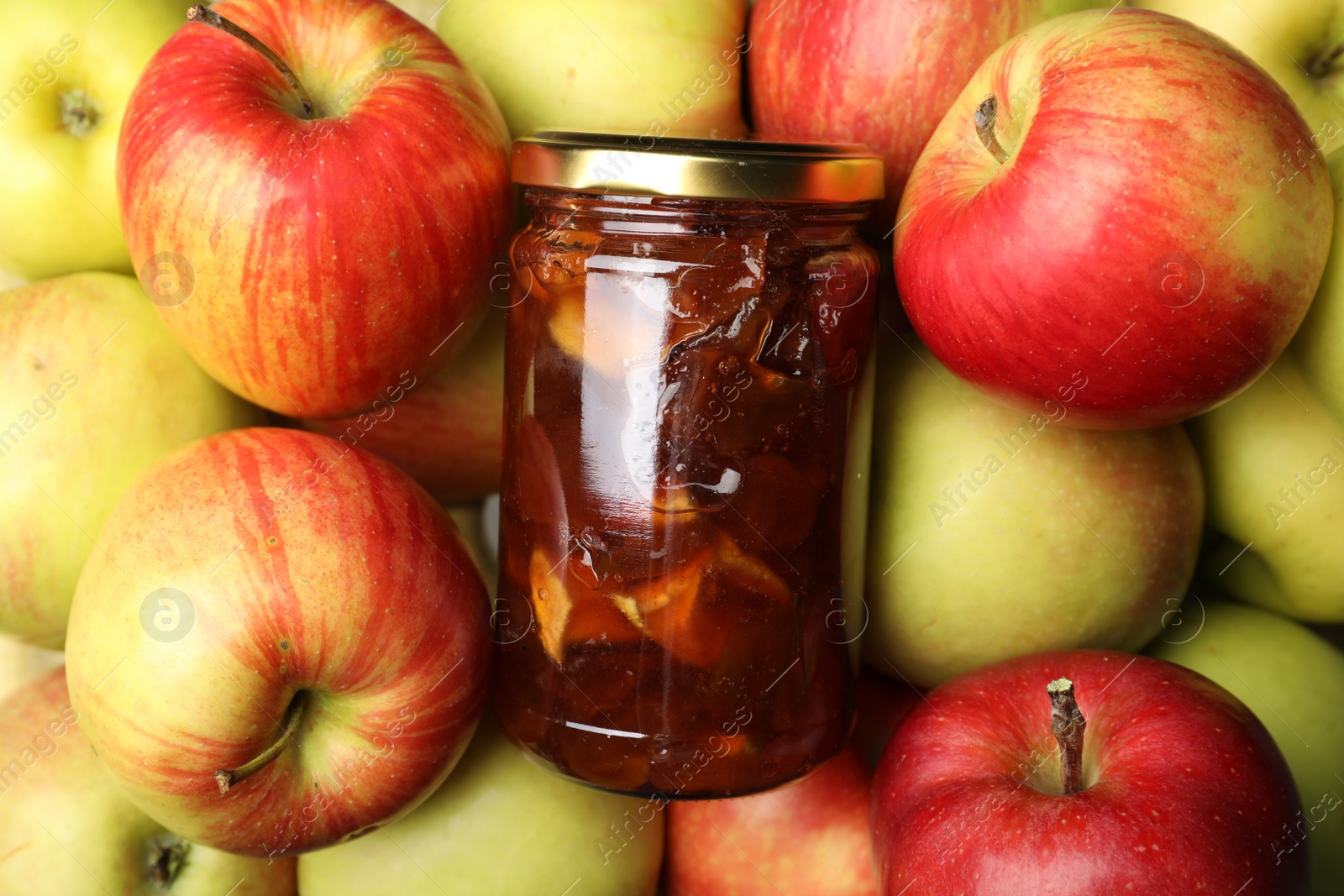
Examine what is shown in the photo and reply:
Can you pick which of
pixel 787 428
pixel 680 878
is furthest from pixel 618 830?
pixel 787 428

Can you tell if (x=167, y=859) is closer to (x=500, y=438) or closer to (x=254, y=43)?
(x=500, y=438)

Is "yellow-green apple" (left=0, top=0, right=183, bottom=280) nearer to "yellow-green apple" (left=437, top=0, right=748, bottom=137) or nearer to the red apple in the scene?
"yellow-green apple" (left=437, top=0, right=748, bottom=137)

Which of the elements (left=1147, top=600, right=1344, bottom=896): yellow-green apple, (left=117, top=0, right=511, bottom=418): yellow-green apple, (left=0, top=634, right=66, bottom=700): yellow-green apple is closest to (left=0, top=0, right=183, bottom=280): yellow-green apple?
(left=117, top=0, right=511, bottom=418): yellow-green apple

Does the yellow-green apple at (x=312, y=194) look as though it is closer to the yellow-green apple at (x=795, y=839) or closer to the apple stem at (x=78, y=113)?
the apple stem at (x=78, y=113)

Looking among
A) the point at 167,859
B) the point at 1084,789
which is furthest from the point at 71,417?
the point at 1084,789

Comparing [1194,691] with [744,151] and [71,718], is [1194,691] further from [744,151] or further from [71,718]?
[71,718]

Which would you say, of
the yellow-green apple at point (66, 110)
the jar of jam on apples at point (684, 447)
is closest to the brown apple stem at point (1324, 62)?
the jar of jam on apples at point (684, 447)
